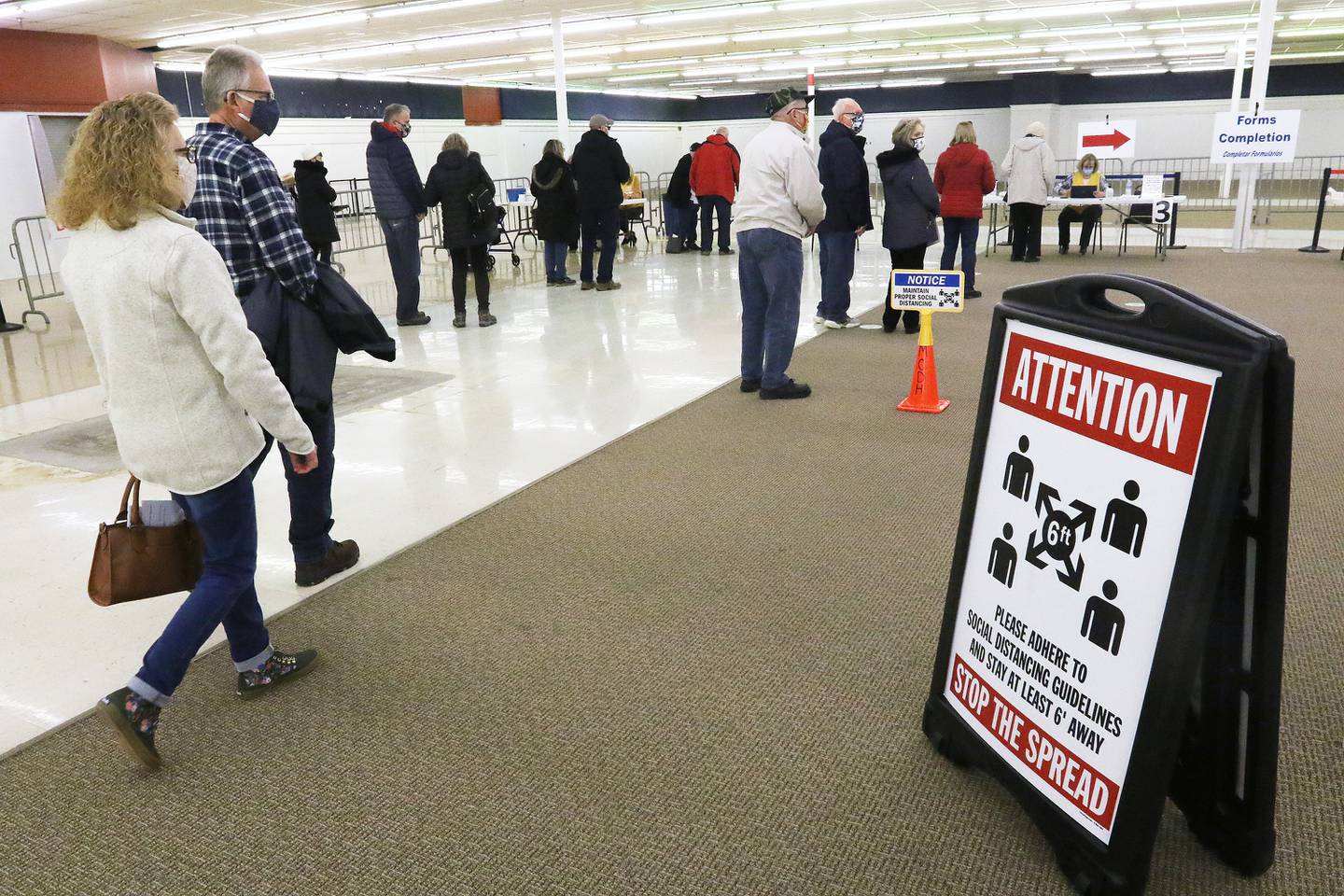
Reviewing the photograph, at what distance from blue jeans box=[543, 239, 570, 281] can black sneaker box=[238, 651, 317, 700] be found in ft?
25.5

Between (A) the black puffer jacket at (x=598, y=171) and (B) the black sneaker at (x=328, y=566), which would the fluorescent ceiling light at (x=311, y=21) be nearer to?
(A) the black puffer jacket at (x=598, y=171)

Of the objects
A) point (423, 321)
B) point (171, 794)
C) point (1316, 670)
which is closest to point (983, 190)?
point (423, 321)

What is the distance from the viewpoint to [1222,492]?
4.68 feet

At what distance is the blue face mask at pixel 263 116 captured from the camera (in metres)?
2.74

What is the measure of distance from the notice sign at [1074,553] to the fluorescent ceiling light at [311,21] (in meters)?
12.5

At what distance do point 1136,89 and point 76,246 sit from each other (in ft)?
101

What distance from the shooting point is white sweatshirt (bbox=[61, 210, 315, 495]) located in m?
2.00

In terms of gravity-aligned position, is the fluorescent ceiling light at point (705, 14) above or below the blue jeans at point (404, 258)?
above

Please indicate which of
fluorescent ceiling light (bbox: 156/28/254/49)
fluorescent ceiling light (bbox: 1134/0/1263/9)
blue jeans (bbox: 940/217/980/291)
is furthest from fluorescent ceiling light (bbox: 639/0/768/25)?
blue jeans (bbox: 940/217/980/291)

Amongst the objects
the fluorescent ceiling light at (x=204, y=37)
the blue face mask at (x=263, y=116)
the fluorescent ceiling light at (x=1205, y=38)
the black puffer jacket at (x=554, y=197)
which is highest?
the fluorescent ceiling light at (x=1205, y=38)

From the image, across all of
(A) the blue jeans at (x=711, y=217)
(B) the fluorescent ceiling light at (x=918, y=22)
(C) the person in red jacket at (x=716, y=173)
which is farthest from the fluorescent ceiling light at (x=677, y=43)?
(C) the person in red jacket at (x=716, y=173)

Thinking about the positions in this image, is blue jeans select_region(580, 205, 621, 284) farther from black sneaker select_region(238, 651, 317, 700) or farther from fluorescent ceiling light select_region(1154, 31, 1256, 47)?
fluorescent ceiling light select_region(1154, 31, 1256, 47)

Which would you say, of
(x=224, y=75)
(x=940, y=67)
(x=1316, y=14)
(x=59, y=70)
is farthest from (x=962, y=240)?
(x=940, y=67)

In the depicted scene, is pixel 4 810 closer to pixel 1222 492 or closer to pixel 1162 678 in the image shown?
pixel 1162 678
